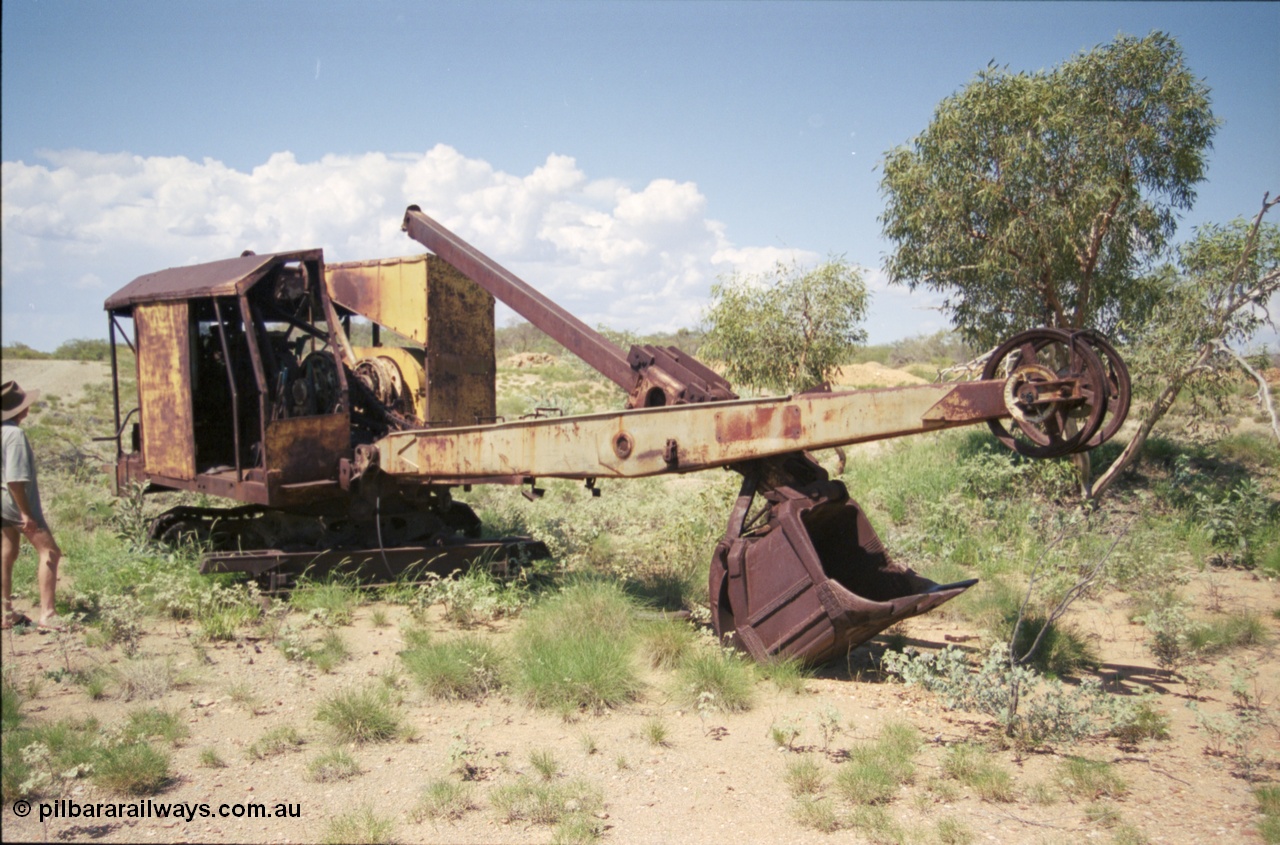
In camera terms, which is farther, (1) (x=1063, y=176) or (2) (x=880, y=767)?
(1) (x=1063, y=176)

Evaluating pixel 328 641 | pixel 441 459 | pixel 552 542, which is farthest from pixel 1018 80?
pixel 328 641

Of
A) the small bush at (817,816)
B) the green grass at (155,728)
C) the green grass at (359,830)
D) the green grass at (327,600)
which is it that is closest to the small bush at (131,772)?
the green grass at (155,728)

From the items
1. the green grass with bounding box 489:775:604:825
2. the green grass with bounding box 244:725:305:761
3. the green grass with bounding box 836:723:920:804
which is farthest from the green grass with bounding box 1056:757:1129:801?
the green grass with bounding box 244:725:305:761

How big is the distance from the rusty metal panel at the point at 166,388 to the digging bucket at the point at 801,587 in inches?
166

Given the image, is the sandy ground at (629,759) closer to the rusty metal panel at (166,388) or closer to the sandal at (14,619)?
the sandal at (14,619)

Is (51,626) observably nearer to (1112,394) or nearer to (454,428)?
(454,428)

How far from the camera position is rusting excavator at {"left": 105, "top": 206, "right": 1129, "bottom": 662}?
15.6 ft

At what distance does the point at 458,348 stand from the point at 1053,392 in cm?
529

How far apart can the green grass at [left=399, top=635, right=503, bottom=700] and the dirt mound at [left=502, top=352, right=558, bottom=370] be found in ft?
96.6

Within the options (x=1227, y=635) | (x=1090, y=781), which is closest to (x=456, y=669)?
(x=1090, y=781)

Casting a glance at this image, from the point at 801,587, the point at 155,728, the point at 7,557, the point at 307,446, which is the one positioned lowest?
the point at 155,728

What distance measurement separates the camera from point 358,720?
4516mm

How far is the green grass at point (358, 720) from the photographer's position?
4488 mm

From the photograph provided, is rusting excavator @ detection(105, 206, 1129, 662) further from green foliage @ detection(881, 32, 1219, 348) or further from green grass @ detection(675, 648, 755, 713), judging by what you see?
green foliage @ detection(881, 32, 1219, 348)
